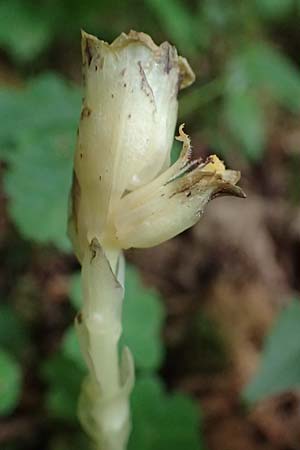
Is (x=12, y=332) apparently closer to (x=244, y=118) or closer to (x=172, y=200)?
(x=172, y=200)

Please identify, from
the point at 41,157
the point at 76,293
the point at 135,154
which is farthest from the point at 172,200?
the point at 41,157

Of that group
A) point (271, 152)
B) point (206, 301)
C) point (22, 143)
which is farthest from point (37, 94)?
point (271, 152)

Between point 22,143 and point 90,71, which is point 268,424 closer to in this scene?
point 22,143

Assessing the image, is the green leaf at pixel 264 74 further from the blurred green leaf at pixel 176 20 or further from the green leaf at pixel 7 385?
the green leaf at pixel 7 385

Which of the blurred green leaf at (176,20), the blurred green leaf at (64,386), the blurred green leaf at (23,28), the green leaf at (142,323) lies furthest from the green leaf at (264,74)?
the blurred green leaf at (64,386)

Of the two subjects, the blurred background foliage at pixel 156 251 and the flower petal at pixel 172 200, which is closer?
the flower petal at pixel 172 200

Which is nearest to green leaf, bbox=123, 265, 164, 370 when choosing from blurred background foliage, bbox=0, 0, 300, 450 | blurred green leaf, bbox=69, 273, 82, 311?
blurred background foliage, bbox=0, 0, 300, 450
